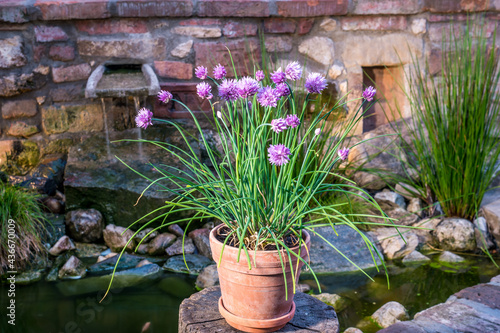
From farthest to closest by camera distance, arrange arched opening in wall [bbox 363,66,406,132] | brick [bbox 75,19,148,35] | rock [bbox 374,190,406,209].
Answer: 1. arched opening in wall [bbox 363,66,406,132]
2. brick [bbox 75,19,148,35]
3. rock [bbox 374,190,406,209]

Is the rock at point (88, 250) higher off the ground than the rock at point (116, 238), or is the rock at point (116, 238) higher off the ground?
the rock at point (116, 238)

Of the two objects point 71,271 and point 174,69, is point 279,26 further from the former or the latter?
point 71,271

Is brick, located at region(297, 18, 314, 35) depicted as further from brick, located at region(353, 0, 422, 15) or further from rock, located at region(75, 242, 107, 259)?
rock, located at region(75, 242, 107, 259)

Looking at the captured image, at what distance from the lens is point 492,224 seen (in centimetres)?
310

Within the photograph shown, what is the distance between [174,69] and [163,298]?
1.82 meters

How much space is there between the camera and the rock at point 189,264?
114 inches


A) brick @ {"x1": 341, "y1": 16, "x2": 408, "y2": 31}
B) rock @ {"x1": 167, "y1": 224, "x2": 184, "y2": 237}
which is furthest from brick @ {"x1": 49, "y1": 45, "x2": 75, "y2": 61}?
brick @ {"x1": 341, "y1": 16, "x2": 408, "y2": 31}

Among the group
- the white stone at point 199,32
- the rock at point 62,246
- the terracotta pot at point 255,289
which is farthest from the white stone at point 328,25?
the terracotta pot at point 255,289

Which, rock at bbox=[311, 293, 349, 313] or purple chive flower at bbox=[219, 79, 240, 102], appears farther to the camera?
rock at bbox=[311, 293, 349, 313]

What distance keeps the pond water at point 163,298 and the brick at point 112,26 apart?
6.04 ft

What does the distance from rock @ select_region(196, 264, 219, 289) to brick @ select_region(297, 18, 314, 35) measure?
2.01 m

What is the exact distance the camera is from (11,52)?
3557 millimetres

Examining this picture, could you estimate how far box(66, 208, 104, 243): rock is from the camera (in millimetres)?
3105

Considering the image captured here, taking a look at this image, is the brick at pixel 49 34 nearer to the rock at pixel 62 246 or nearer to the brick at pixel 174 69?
the brick at pixel 174 69
